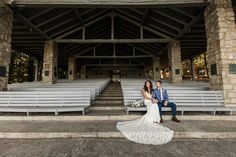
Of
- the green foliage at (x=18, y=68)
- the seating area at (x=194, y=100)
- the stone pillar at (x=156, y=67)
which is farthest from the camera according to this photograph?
the green foliage at (x=18, y=68)

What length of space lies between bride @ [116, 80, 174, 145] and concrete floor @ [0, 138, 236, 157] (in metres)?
0.18

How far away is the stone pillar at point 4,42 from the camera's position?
6297mm

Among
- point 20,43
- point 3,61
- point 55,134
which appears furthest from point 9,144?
point 20,43

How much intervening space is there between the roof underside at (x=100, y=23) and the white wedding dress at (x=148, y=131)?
5.45 m

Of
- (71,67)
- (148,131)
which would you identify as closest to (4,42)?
(148,131)

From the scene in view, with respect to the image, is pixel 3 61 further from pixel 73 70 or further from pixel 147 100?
pixel 73 70

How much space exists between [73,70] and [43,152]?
48.5ft

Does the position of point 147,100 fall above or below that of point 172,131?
above

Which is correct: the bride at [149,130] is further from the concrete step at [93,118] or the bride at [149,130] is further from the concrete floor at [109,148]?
the concrete step at [93,118]

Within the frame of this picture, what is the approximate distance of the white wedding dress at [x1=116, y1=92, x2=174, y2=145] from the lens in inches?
124

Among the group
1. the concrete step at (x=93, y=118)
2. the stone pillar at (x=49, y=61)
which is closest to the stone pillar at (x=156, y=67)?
the stone pillar at (x=49, y=61)

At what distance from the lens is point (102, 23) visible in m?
12.8

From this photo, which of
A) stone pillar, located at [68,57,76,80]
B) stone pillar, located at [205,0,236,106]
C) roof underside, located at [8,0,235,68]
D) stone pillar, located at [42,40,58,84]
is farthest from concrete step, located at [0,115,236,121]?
stone pillar, located at [68,57,76,80]

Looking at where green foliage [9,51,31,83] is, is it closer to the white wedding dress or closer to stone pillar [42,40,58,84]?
stone pillar [42,40,58,84]
